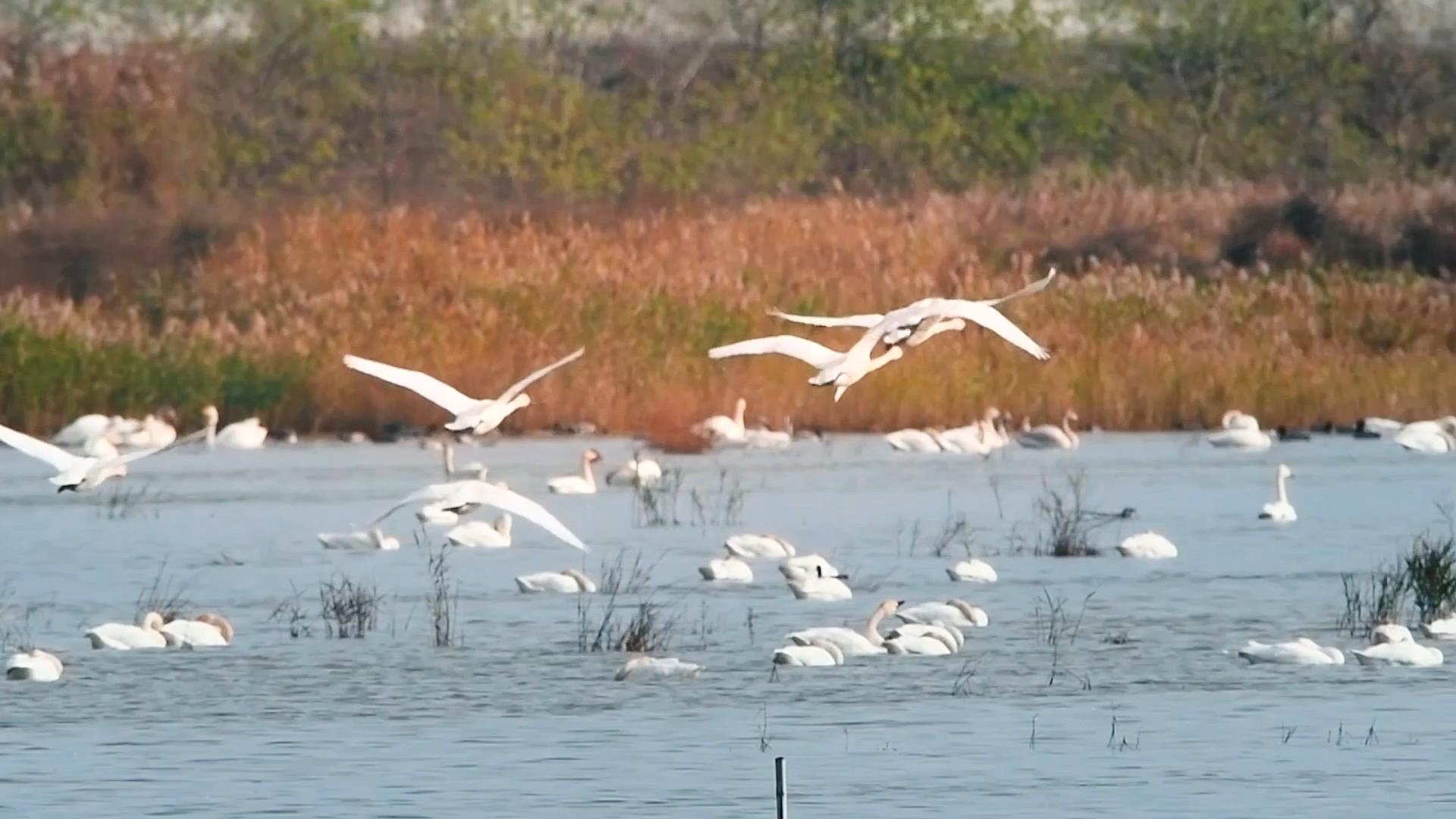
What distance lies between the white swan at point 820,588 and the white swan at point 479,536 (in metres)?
3.04

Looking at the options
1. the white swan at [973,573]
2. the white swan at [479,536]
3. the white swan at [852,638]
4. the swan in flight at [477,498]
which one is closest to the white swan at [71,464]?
the swan in flight at [477,498]

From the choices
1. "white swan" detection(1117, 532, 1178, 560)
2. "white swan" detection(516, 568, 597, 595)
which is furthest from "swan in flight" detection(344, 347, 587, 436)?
"white swan" detection(1117, 532, 1178, 560)

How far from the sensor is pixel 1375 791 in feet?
35.7

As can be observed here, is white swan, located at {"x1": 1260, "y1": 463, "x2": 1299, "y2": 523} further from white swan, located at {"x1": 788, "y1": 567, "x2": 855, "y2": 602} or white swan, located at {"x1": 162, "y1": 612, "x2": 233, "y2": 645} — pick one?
white swan, located at {"x1": 162, "y1": 612, "x2": 233, "y2": 645}

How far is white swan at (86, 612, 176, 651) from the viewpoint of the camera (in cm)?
1449

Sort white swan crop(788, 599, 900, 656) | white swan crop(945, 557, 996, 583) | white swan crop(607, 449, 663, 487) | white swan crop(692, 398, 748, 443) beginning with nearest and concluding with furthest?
white swan crop(788, 599, 900, 656), white swan crop(945, 557, 996, 583), white swan crop(607, 449, 663, 487), white swan crop(692, 398, 748, 443)

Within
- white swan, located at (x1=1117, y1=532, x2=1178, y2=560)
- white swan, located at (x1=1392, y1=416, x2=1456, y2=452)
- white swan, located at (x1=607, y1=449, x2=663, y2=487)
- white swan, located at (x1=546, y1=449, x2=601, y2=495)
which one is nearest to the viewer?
white swan, located at (x1=1117, y1=532, x2=1178, y2=560)

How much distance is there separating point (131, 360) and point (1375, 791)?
51.5 feet

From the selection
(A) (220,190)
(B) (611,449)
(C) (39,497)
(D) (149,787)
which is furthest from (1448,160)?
(D) (149,787)

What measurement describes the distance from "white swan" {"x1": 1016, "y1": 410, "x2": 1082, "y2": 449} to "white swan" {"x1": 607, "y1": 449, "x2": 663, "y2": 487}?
3106mm

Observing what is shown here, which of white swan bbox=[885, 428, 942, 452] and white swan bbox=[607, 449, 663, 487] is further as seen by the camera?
white swan bbox=[885, 428, 942, 452]

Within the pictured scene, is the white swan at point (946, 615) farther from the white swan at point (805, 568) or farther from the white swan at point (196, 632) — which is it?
the white swan at point (196, 632)

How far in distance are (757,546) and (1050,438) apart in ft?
22.4

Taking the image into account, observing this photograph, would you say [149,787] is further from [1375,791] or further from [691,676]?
[1375,791]
